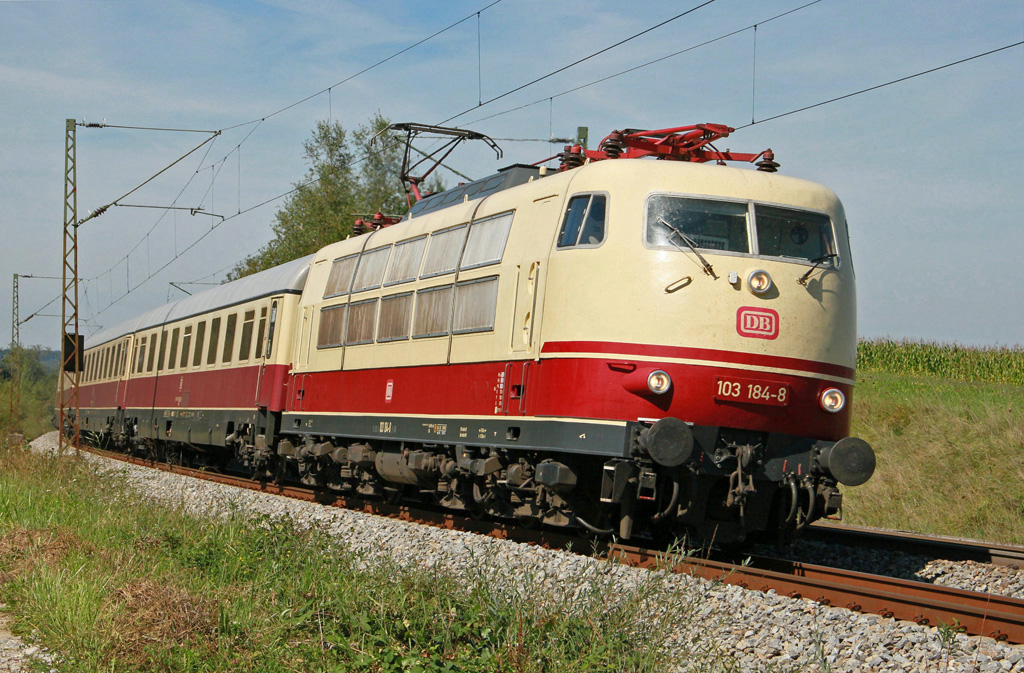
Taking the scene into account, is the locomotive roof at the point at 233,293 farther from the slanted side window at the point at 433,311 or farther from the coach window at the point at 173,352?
the slanted side window at the point at 433,311

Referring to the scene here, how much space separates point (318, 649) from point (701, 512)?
4231mm

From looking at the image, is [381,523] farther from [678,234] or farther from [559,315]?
[678,234]

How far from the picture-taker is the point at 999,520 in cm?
1383

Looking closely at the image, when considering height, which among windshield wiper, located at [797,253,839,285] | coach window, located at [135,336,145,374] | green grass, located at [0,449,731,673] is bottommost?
Result: green grass, located at [0,449,731,673]

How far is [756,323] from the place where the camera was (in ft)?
28.4

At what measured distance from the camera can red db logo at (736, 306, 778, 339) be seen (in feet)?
28.3

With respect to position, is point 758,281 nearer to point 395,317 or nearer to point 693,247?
point 693,247

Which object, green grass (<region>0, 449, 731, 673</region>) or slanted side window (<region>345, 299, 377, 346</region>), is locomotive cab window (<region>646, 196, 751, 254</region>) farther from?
slanted side window (<region>345, 299, 377, 346</region>)

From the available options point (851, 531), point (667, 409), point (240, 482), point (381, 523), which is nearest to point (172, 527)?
point (381, 523)

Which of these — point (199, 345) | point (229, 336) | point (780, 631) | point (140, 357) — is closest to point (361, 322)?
point (229, 336)

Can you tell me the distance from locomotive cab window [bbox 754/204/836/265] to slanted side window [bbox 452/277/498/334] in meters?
2.59

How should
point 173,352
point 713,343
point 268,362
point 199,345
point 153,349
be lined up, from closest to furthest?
point 713,343
point 268,362
point 199,345
point 173,352
point 153,349

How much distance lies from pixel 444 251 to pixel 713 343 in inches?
149

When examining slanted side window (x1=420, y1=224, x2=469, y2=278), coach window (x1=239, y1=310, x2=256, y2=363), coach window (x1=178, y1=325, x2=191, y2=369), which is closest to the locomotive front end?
slanted side window (x1=420, y1=224, x2=469, y2=278)
